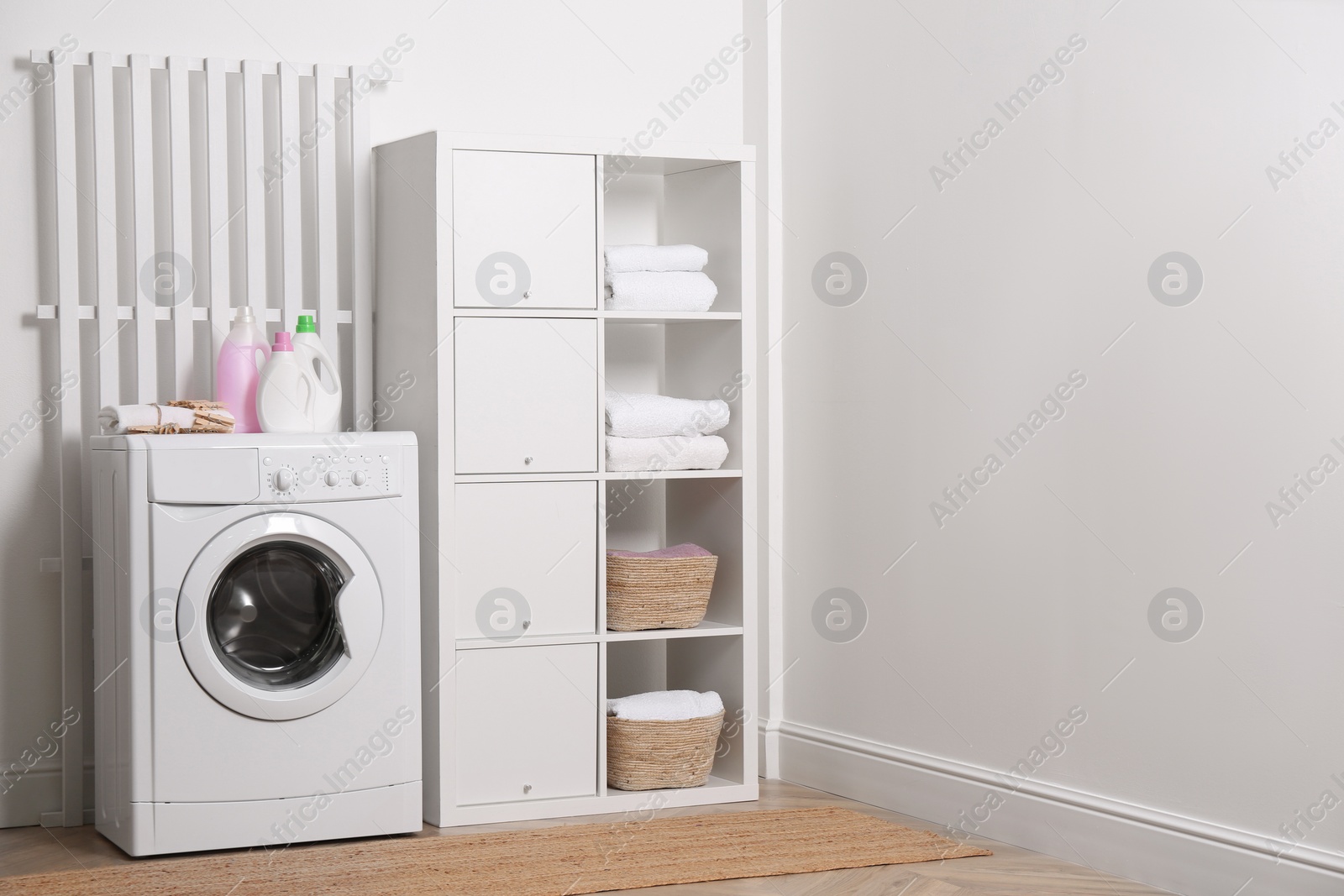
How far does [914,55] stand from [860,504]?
1.02 m

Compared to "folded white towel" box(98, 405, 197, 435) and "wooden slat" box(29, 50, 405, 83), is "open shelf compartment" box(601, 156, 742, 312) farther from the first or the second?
"folded white towel" box(98, 405, 197, 435)

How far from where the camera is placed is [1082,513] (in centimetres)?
246

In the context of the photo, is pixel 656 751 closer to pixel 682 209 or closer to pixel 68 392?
pixel 682 209

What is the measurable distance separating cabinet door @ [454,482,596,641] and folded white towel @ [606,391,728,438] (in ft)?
0.52

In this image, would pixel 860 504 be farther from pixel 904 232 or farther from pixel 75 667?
pixel 75 667

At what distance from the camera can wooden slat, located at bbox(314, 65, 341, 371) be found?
9.76 ft

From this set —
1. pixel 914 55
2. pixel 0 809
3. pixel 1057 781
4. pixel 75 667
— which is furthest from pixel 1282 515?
pixel 0 809

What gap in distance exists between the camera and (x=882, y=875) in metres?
2.40

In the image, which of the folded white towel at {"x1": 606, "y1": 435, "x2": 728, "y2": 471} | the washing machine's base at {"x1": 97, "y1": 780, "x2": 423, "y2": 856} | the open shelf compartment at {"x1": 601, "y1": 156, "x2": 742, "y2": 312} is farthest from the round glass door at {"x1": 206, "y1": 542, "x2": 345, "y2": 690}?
the open shelf compartment at {"x1": 601, "y1": 156, "x2": 742, "y2": 312}

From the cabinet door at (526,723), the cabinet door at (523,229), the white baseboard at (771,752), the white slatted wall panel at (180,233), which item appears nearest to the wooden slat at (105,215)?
the white slatted wall panel at (180,233)

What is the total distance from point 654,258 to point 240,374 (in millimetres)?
953

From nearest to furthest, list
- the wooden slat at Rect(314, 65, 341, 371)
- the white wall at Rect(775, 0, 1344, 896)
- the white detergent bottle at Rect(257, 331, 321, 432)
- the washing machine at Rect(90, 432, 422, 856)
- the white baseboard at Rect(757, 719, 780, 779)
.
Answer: the white wall at Rect(775, 0, 1344, 896), the washing machine at Rect(90, 432, 422, 856), the white detergent bottle at Rect(257, 331, 321, 432), the wooden slat at Rect(314, 65, 341, 371), the white baseboard at Rect(757, 719, 780, 779)

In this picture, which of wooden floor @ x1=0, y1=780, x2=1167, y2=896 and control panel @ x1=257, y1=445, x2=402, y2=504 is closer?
wooden floor @ x1=0, y1=780, x2=1167, y2=896

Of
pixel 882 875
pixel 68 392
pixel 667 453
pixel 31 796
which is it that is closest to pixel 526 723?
pixel 667 453
